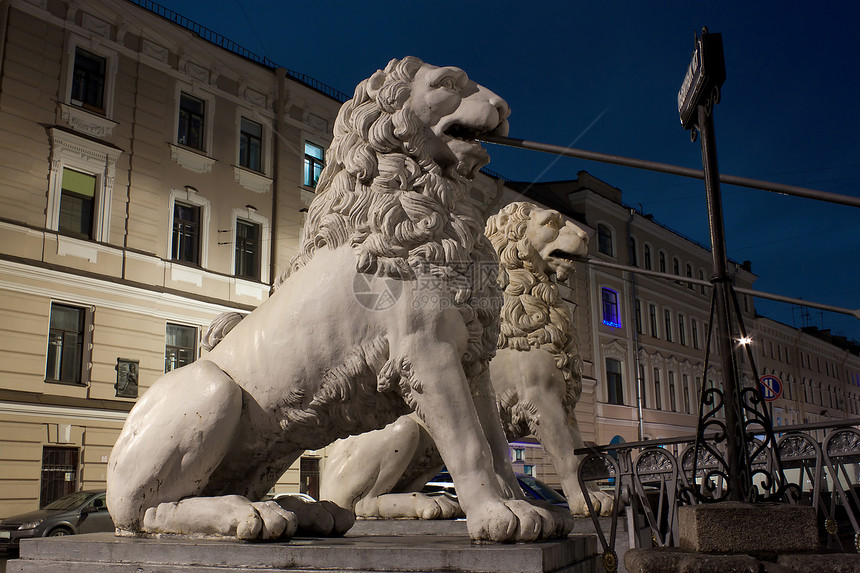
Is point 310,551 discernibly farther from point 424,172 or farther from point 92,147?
point 92,147

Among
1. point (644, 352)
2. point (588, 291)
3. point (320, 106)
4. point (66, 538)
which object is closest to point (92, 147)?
point (320, 106)

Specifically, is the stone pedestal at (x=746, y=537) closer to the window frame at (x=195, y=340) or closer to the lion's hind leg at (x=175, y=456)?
the lion's hind leg at (x=175, y=456)

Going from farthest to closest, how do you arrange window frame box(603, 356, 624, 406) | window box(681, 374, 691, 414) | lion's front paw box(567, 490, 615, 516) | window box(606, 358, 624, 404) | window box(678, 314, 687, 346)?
window box(678, 314, 687, 346) < window box(681, 374, 691, 414) < window box(606, 358, 624, 404) < window frame box(603, 356, 624, 406) < lion's front paw box(567, 490, 615, 516)

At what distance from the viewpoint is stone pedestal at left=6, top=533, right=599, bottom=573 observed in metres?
2.39

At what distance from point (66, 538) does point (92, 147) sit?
510 inches

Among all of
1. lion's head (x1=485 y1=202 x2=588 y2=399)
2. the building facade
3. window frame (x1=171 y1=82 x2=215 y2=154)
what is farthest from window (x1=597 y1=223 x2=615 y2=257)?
lion's head (x1=485 y1=202 x2=588 y2=399)

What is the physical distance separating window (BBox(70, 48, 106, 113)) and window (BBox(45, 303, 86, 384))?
391cm

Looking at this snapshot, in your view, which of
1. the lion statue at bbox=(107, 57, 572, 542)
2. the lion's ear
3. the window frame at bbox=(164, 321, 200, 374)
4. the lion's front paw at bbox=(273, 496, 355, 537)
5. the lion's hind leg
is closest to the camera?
the lion statue at bbox=(107, 57, 572, 542)

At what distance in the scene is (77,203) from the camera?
1445 centimetres

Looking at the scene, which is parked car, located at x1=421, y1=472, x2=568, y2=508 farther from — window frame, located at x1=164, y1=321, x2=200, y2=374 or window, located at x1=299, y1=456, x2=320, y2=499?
window, located at x1=299, y1=456, x2=320, y2=499

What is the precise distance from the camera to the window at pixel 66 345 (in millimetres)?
13570

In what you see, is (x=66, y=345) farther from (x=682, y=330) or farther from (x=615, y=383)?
(x=682, y=330)

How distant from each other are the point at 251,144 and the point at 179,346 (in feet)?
16.8

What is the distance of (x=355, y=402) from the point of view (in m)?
3.07
